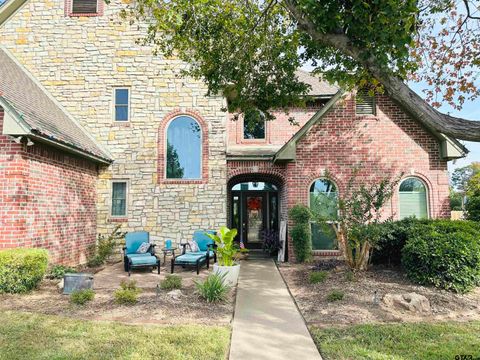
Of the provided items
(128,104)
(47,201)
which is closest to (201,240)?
(47,201)

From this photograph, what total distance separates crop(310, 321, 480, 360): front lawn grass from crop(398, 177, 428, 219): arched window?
6061 mm

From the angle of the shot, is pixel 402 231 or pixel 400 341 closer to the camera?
pixel 400 341

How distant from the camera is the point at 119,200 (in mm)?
11906

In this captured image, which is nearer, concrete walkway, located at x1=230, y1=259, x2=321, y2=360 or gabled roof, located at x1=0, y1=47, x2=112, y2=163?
concrete walkway, located at x1=230, y1=259, x2=321, y2=360

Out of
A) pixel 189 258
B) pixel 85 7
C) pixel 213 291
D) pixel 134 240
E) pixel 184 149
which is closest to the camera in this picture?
pixel 213 291

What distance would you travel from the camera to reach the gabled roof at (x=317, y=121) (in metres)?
10.5

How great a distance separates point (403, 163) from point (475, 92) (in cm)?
309

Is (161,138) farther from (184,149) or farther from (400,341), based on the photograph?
(400,341)

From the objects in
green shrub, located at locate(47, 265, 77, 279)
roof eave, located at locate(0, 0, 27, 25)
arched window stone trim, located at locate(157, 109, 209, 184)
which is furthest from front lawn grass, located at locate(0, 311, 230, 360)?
roof eave, located at locate(0, 0, 27, 25)

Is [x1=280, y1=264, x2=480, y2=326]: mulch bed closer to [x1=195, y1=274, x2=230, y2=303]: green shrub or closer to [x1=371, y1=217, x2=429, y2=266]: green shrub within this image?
[x1=371, y1=217, x2=429, y2=266]: green shrub

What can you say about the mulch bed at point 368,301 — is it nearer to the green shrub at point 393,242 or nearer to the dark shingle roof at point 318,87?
the green shrub at point 393,242

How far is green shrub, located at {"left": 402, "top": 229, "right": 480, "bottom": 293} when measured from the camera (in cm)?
664

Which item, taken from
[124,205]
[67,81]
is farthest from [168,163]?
[67,81]

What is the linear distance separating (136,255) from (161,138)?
4.49 metres
